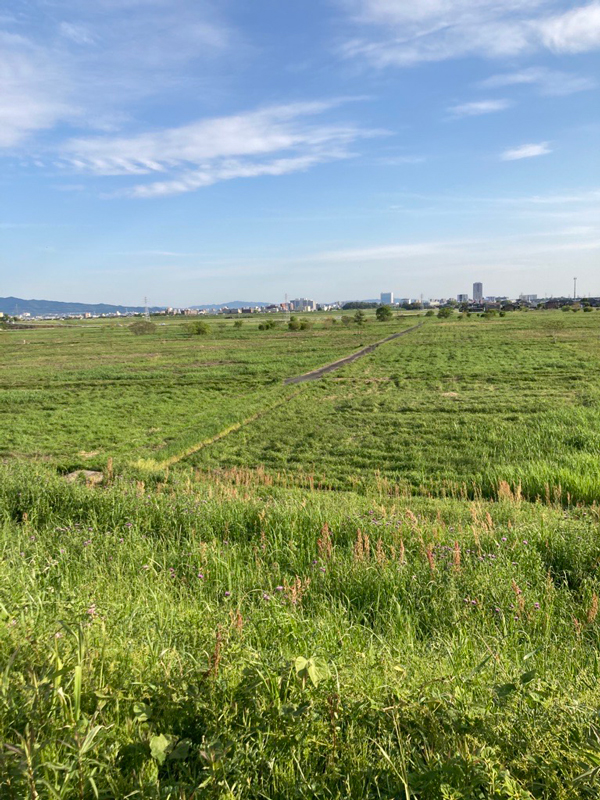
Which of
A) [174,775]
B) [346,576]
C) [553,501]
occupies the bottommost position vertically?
[553,501]

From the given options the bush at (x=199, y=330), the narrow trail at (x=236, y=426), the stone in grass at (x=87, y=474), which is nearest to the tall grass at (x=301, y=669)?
the stone in grass at (x=87, y=474)

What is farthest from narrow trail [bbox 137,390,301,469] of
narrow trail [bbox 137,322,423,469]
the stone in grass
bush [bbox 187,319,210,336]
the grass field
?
bush [bbox 187,319,210,336]

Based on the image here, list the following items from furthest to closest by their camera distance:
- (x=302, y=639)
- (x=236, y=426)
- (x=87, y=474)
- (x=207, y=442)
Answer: (x=236, y=426)
(x=207, y=442)
(x=87, y=474)
(x=302, y=639)

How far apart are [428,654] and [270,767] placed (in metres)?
1.93

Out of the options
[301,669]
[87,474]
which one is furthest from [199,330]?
[301,669]

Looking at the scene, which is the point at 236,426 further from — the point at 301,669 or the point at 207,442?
the point at 301,669

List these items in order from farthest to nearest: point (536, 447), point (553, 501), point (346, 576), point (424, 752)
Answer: point (536, 447)
point (553, 501)
point (346, 576)
point (424, 752)

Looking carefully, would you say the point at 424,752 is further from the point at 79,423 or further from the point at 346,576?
the point at 79,423

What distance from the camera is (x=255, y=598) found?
16.4ft

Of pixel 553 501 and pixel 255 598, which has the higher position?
pixel 255 598

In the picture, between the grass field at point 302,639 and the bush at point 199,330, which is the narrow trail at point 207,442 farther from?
the bush at point 199,330

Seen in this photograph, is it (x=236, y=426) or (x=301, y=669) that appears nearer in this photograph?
(x=301, y=669)

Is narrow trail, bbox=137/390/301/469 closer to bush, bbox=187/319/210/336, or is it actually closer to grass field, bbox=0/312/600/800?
grass field, bbox=0/312/600/800

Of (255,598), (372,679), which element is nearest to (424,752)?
(372,679)
